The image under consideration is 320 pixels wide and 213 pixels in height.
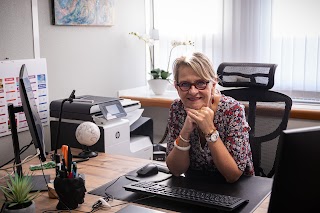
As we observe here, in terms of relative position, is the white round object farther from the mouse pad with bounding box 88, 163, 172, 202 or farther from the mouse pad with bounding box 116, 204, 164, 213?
the mouse pad with bounding box 116, 204, 164, 213

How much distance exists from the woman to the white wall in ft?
3.39

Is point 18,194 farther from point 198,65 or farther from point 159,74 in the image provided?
point 159,74

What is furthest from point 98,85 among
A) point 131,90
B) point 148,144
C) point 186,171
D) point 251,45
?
point 186,171

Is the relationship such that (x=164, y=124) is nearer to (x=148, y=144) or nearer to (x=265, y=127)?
(x=148, y=144)

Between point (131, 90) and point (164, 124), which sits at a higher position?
point (131, 90)

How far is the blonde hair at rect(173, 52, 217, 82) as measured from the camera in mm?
1771

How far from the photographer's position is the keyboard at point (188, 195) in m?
1.36

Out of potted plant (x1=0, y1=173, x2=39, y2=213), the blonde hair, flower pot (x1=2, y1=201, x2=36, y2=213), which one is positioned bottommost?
flower pot (x1=2, y1=201, x2=36, y2=213)

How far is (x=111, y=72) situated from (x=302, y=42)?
1.44 m

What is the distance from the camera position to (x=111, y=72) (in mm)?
3156

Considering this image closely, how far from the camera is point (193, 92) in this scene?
1.77 metres

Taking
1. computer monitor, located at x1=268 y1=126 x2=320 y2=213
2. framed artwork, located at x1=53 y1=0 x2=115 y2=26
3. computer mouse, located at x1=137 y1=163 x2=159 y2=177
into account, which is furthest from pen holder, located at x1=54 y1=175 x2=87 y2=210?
framed artwork, located at x1=53 y1=0 x2=115 y2=26

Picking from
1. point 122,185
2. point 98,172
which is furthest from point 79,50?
point 122,185

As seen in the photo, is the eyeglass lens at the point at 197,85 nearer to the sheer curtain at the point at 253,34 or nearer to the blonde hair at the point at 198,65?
the blonde hair at the point at 198,65
